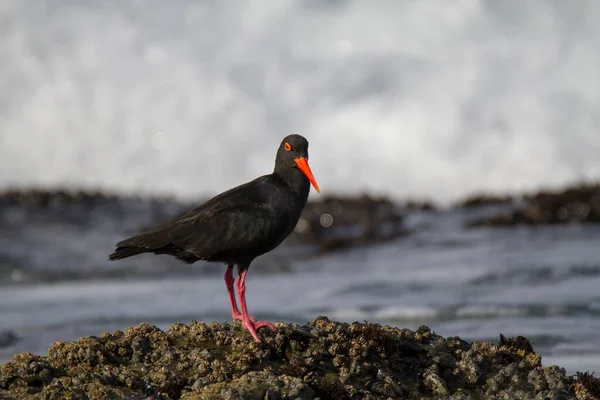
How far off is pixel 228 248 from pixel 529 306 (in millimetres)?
9593

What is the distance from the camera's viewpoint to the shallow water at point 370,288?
15023mm

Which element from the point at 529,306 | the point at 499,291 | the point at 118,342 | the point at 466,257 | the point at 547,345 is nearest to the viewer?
the point at 118,342

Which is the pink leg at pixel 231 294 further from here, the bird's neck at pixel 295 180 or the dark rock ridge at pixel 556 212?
the dark rock ridge at pixel 556 212

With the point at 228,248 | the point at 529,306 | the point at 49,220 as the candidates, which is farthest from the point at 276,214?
the point at 49,220

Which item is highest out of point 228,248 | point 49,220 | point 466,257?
point 49,220

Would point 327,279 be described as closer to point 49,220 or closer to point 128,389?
point 49,220

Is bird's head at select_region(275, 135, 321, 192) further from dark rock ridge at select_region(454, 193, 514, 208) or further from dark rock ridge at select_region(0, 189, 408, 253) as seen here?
dark rock ridge at select_region(454, 193, 514, 208)

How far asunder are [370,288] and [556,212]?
11165 mm

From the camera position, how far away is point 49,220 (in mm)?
29516

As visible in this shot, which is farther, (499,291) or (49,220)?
(49,220)

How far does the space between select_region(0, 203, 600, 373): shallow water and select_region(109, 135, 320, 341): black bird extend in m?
4.62

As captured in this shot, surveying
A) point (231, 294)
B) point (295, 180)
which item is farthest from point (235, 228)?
point (295, 180)

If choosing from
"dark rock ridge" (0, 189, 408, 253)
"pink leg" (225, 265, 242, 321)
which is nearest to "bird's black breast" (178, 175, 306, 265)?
"pink leg" (225, 265, 242, 321)

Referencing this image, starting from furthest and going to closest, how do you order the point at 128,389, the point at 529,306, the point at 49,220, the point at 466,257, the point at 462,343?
the point at 49,220 < the point at 466,257 < the point at 529,306 < the point at 462,343 < the point at 128,389
